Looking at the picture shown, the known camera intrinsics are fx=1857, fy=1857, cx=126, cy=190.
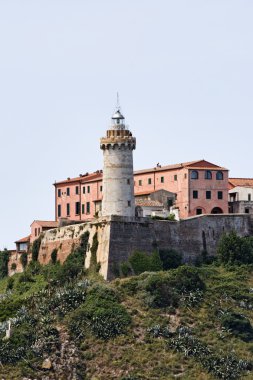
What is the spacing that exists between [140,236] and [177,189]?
854cm

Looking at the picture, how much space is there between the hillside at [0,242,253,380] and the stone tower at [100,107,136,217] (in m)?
4.53

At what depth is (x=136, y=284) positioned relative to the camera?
373 ft

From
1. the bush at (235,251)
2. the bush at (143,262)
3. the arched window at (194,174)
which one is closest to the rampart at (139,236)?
the bush at (143,262)

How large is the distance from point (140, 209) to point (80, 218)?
25.6 ft

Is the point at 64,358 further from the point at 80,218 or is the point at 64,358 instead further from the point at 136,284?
the point at 80,218

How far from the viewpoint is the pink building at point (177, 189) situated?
12531 cm

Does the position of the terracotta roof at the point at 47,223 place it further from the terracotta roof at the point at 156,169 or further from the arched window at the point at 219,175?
the arched window at the point at 219,175

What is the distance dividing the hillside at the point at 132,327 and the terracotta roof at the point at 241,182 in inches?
528

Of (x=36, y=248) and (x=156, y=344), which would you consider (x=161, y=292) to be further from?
(x=36, y=248)

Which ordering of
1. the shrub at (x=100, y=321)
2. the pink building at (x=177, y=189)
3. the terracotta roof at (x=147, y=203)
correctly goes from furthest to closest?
the pink building at (x=177, y=189)
the terracotta roof at (x=147, y=203)
the shrub at (x=100, y=321)

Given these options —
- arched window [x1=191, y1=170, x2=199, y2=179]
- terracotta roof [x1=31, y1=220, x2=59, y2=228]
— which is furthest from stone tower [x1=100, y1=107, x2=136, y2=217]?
terracotta roof [x1=31, y1=220, x2=59, y2=228]

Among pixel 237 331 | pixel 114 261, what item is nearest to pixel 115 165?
pixel 114 261

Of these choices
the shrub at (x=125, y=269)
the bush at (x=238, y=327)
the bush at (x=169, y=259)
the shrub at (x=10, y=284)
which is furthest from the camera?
the shrub at (x=10, y=284)

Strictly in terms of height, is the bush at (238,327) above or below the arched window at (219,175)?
below
